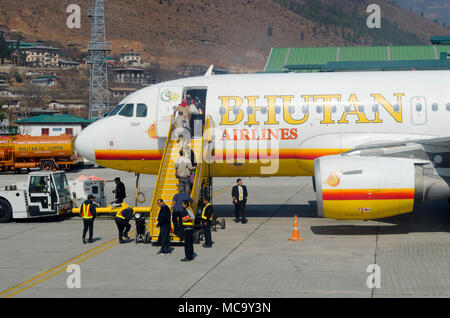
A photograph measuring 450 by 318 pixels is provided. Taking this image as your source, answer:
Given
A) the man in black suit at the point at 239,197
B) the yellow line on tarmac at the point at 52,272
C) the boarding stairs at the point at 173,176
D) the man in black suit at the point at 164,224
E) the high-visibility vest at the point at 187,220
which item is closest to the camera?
the yellow line on tarmac at the point at 52,272

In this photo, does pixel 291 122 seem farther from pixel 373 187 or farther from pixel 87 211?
pixel 87 211

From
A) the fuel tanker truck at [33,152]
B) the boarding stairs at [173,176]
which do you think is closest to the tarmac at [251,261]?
the boarding stairs at [173,176]

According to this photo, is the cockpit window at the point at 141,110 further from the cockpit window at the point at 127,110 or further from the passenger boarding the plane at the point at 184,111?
the passenger boarding the plane at the point at 184,111

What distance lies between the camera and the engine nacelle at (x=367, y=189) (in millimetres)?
20516

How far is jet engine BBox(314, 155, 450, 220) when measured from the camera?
20.5 m

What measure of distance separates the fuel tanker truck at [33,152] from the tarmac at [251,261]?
2905 cm

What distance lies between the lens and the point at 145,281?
52.1 ft

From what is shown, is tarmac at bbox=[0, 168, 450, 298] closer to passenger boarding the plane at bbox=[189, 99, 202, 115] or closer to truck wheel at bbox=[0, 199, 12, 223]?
truck wheel at bbox=[0, 199, 12, 223]

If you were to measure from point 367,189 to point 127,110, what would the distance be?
35.2ft

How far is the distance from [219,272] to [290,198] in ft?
55.5
